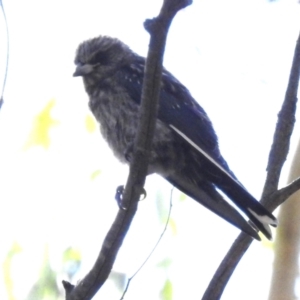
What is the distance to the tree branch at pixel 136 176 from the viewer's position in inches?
106

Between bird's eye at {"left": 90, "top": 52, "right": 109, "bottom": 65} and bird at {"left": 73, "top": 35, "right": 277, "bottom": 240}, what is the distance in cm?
12

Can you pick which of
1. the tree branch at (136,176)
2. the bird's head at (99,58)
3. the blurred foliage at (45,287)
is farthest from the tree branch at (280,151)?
the blurred foliage at (45,287)

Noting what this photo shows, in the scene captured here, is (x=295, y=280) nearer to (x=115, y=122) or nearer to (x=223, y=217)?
(x=223, y=217)

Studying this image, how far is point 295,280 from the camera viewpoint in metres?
3.16

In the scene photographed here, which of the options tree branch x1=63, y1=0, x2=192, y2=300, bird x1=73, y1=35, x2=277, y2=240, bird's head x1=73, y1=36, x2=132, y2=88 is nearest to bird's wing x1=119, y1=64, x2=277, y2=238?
bird x1=73, y1=35, x2=277, y2=240

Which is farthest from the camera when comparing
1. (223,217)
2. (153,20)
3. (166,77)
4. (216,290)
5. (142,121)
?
(166,77)

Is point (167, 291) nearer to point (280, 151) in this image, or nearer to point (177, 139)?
point (177, 139)

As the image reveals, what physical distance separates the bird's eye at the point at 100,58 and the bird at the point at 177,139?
12cm

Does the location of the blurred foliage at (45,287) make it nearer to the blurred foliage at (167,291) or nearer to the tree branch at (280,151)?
the blurred foliage at (167,291)

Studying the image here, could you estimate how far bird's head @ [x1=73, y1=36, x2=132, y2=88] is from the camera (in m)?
4.45

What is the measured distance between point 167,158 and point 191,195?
23 centimetres

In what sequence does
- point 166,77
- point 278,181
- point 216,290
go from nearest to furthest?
point 216,290 → point 278,181 → point 166,77

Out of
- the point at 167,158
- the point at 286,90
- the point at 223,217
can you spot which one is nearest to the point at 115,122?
the point at 167,158

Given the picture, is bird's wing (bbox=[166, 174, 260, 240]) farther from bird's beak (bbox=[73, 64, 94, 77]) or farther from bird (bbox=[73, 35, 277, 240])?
bird's beak (bbox=[73, 64, 94, 77])
